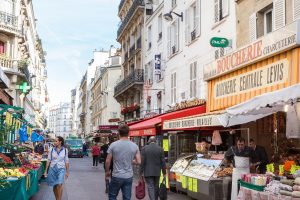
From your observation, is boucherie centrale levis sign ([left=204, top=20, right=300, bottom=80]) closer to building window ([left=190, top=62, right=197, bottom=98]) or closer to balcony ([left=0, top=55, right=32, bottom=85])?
building window ([left=190, top=62, right=197, bottom=98])

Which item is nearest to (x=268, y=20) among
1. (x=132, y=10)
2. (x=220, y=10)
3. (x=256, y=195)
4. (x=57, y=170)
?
(x=220, y=10)

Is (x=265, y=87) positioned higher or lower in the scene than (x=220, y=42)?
lower

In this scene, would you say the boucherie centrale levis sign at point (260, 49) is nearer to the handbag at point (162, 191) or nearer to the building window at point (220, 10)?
the building window at point (220, 10)

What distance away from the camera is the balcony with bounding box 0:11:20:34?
106 feet

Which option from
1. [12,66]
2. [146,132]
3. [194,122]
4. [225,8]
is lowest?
[146,132]

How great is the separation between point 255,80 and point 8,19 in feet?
80.1

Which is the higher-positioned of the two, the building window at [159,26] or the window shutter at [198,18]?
the building window at [159,26]

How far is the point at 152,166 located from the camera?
1038 cm

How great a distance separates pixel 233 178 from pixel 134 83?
23601mm

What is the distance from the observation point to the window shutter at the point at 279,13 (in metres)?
13.4

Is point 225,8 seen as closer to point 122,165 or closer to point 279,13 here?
point 279,13

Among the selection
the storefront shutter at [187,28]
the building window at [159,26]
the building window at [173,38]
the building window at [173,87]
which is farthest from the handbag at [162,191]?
the building window at [159,26]

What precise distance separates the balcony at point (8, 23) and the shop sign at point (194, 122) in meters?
20.3

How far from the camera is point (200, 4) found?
20.5 meters
